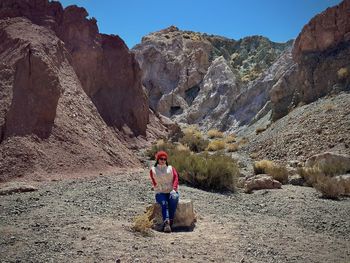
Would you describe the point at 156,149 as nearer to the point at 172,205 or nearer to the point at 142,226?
the point at 172,205

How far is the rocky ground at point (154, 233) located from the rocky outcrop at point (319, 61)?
1689 cm

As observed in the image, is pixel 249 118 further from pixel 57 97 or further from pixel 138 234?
pixel 138 234

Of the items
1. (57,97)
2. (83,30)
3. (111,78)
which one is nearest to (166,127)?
(111,78)

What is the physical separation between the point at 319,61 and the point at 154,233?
24310 mm

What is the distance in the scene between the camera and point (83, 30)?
1972 centimetres

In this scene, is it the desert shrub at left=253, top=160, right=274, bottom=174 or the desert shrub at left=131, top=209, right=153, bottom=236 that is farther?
the desert shrub at left=253, top=160, right=274, bottom=174

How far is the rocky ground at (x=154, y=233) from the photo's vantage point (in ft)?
20.1

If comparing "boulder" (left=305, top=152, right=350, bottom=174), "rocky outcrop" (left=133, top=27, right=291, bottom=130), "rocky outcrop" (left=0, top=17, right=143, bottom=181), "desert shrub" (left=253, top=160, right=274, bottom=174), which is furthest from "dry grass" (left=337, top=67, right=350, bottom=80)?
"rocky outcrop" (left=133, top=27, right=291, bottom=130)

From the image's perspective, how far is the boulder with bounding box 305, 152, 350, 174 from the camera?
14.7 m

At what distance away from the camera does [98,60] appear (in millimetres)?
20062

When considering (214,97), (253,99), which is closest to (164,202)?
(253,99)

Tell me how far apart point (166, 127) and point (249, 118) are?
13.6m

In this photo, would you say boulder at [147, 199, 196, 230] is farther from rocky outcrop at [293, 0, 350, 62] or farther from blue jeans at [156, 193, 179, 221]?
rocky outcrop at [293, 0, 350, 62]

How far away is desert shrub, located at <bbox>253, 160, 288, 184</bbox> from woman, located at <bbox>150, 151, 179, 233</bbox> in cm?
741
